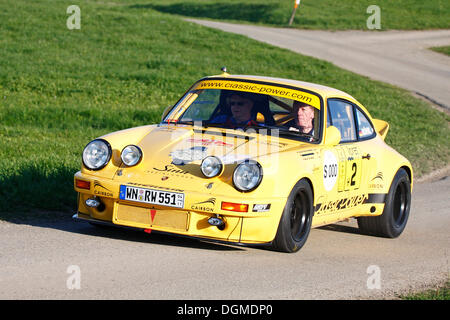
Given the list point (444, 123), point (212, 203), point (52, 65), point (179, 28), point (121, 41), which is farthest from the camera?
point (179, 28)

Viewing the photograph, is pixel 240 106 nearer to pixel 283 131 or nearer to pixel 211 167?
pixel 283 131

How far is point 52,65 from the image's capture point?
64.2 feet

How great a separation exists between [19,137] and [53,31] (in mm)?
13333

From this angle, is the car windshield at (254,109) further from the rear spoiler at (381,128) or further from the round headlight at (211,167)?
the rear spoiler at (381,128)

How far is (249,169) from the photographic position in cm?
641

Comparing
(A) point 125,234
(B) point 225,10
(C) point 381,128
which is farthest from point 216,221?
(B) point 225,10

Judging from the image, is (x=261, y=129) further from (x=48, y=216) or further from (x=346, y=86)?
(x=346, y=86)

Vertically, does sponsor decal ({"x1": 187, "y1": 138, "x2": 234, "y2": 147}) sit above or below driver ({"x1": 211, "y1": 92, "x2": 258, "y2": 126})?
below

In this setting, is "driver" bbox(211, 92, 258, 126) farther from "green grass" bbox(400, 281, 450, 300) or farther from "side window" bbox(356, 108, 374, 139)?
"green grass" bbox(400, 281, 450, 300)

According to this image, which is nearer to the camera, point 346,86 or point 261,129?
point 261,129

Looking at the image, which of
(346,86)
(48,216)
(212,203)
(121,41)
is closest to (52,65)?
(121,41)

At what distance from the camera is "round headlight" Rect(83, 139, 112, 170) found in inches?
270

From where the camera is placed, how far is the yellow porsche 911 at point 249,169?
6.41 m

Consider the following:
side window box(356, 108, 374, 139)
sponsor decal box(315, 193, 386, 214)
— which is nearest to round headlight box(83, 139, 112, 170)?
sponsor decal box(315, 193, 386, 214)
